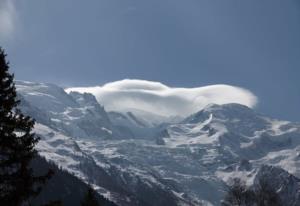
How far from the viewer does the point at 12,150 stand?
3250cm

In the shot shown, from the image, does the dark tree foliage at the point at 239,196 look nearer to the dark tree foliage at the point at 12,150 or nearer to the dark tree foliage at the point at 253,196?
the dark tree foliage at the point at 253,196

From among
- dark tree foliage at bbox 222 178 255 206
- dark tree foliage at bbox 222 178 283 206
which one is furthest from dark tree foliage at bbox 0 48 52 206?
dark tree foliage at bbox 222 178 255 206

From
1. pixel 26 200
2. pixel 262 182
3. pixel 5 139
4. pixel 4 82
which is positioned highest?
pixel 262 182

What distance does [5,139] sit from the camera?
3231 cm

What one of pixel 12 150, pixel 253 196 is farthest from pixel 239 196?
pixel 12 150

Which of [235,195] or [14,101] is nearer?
[14,101]

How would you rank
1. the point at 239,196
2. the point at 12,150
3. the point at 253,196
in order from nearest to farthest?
the point at 12,150, the point at 239,196, the point at 253,196

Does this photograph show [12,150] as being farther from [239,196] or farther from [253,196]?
[253,196]

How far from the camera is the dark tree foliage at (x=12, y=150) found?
32.2m

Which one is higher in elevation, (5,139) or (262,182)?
(262,182)

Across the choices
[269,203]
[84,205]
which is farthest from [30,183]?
[269,203]

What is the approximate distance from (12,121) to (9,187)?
3.30 meters

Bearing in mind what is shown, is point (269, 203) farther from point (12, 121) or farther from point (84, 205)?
point (12, 121)

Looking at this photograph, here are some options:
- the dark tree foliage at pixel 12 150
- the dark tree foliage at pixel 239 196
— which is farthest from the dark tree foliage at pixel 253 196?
the dark tree foliage at pixel 12 150
